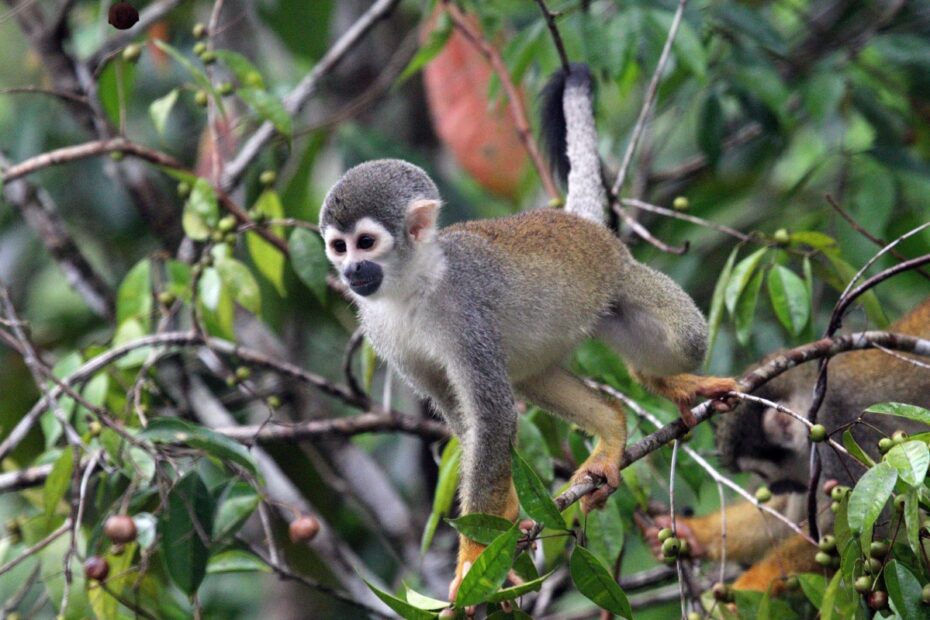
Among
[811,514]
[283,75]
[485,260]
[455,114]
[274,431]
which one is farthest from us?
[283,75]

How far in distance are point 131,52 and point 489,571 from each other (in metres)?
2.36

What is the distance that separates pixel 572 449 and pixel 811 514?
750 mm

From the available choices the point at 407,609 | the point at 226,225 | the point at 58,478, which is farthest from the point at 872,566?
the point at 226,225

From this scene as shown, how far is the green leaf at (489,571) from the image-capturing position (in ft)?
6.45

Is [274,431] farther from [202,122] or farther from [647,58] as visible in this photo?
[202,122]

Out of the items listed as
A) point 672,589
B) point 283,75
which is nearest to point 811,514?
point 672,589

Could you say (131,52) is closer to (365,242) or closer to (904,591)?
(365,242)

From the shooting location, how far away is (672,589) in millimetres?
4211

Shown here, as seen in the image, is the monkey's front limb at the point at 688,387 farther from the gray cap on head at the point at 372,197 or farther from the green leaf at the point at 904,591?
the gray cap on head at the point at 372,197

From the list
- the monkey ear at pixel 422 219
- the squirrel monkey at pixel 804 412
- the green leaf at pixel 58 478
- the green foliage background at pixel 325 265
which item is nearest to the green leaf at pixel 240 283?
the green foliage background at pixel 325 265

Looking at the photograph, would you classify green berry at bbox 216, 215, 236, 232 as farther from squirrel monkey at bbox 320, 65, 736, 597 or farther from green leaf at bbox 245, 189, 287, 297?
squirrel monkey at bbox 320, 65, 736, 597

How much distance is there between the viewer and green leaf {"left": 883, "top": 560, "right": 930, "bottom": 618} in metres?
2.08

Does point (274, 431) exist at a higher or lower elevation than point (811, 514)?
higher

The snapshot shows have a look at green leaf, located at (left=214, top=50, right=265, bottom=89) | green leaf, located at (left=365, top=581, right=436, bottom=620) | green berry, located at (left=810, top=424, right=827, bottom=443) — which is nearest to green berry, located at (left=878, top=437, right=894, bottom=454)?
green berry, located at (left=810, top=424, right=827, bottom=443)
